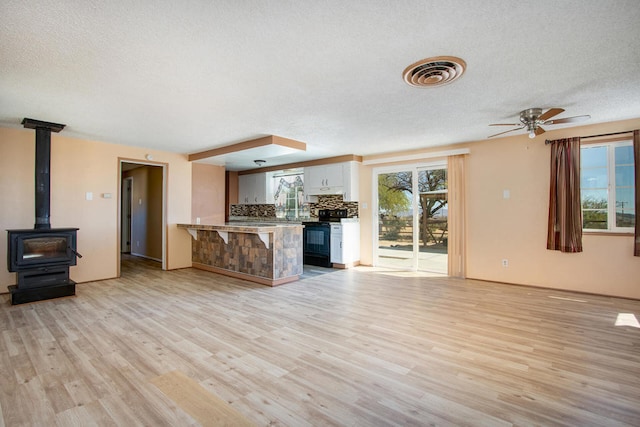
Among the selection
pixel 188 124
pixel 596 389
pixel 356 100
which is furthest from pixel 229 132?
pixel 596 389

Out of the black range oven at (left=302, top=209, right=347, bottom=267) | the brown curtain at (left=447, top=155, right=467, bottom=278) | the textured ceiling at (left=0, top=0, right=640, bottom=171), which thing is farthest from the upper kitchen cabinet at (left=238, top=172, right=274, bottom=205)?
the brown curtain at (left=447, top=155, right=467, bottom=278)

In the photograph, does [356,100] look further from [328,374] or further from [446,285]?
[446,285]

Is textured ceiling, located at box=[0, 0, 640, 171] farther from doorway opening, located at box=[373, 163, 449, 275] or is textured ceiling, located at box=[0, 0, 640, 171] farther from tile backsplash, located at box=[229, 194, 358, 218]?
tile backsplash, located at box=[229, 194, 358, 218]

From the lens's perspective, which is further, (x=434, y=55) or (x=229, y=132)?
(x=229, y=132)

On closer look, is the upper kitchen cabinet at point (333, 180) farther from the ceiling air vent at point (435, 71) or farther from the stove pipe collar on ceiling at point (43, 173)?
the stove pipe collar on ceiling at point (43, 173)

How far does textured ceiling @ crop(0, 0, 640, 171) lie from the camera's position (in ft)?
5.75

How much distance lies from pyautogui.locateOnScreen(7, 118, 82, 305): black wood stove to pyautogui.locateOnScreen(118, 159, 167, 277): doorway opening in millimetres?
2282

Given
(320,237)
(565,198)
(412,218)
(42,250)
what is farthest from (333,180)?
(42,250)

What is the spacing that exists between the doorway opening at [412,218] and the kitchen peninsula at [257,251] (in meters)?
2.07

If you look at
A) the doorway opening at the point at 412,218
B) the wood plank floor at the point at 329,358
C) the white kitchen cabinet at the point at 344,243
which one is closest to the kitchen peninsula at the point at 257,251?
the wood plank floor at the point at 329,358

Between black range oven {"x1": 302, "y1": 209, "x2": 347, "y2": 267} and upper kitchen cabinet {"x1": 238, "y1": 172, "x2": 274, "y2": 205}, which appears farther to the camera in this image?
upper kitchen cabinet {"x1": 238, "y1": 172, "x2": 274, "y2": 205}

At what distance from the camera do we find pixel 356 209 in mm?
6531

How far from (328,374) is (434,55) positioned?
7.99 feet

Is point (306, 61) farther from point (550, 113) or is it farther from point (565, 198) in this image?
point (565, 198)
